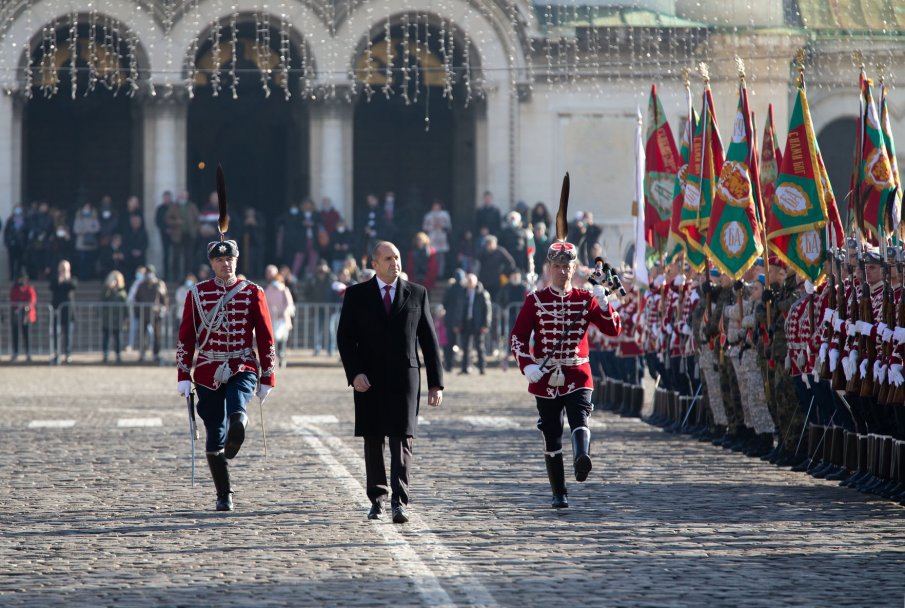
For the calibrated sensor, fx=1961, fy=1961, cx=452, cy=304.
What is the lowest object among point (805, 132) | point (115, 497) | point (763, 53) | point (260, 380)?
point (115, 497)

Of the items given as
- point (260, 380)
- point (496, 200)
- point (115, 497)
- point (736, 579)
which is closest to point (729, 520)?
point (736, 579)

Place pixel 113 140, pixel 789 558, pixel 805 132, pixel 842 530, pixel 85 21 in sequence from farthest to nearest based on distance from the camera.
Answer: pixel 113 140
pixel 85 21
pixel 805 132
pixel 842 530
pixel 789 558

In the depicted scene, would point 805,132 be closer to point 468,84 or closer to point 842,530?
point 842,530

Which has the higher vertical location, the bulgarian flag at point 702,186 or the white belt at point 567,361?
the bulgarian flag at point 702,186

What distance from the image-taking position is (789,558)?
10.1 metres

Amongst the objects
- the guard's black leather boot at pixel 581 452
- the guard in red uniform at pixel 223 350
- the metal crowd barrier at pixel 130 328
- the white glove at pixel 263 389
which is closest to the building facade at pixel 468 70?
the metal crowd barrier at pixel 130 328

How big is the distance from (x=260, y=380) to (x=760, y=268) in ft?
23.6

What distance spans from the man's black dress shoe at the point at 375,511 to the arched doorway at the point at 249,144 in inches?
1242

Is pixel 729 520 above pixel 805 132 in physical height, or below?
below

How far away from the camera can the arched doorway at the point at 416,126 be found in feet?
134

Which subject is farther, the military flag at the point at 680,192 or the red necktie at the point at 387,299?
the military flag at the point at 680,192

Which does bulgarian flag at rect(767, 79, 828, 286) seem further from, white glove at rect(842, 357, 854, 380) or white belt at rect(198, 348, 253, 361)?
white belt at rect(198, 348, 253, 361)

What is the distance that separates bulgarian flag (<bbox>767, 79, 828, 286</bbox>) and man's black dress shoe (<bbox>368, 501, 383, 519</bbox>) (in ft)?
20.5

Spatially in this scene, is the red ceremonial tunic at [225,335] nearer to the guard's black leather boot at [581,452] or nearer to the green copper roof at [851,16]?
the guard's black leather boot at [581,452]
